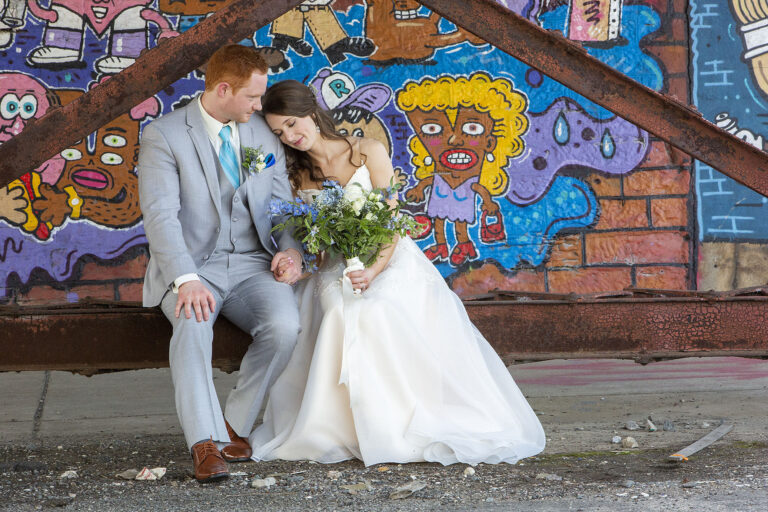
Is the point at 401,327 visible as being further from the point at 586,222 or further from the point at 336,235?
the point at 586,222

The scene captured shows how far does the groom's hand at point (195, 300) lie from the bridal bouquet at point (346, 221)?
1.90 feet

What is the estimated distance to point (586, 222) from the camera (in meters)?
8.02

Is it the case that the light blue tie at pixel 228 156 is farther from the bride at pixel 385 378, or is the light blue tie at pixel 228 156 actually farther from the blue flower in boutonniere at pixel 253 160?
the bride at pixel 385 378

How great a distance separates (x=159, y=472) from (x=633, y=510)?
215 cm

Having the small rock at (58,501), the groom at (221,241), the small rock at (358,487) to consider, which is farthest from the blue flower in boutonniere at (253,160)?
the small rock at (58,501)

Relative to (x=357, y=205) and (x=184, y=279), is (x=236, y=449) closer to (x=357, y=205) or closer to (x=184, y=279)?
(x=184, y=279)

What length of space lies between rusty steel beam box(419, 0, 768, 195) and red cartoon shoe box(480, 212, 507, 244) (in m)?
4.07

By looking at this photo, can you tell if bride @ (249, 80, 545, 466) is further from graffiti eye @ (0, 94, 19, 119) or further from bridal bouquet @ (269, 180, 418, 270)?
graffiti eye @ (0, 94, 19, 119)

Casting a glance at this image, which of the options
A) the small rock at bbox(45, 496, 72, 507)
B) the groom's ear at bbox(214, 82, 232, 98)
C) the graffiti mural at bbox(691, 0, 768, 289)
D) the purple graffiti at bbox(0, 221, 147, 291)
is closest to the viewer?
the small rock at bbox(45, 496, 72, 507)

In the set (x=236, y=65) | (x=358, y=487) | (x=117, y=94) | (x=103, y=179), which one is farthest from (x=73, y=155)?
(x=358, y=487)

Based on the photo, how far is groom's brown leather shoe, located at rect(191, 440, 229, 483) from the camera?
12.1 ft

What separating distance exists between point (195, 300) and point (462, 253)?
4.47m

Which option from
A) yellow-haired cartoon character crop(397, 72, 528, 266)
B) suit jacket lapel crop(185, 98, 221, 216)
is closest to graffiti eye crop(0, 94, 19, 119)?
yellow-haired cartoon character crop(397, 72, 528, 266)

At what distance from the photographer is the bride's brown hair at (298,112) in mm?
4395
